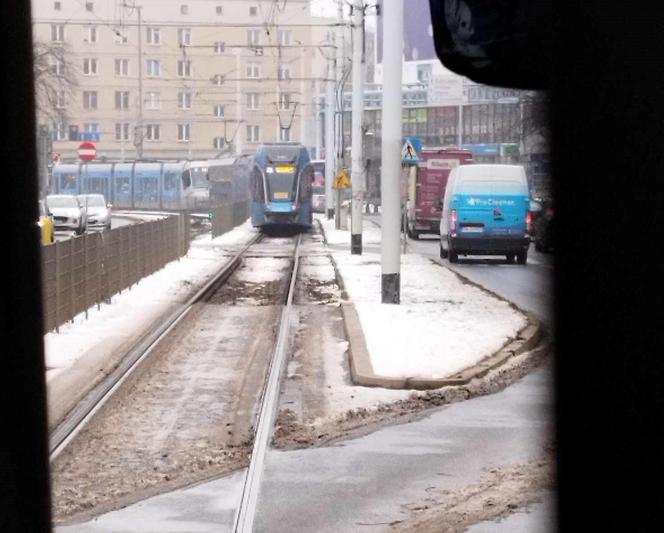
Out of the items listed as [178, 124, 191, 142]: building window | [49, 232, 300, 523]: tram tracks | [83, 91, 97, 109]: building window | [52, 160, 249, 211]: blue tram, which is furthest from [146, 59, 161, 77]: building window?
[49, 232, 300, 523]: tram tracks

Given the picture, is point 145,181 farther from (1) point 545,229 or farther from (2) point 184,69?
(1) point 545,229

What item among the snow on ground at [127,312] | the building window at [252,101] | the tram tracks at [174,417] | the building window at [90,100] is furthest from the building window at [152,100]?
the tram tracks at [174,417]

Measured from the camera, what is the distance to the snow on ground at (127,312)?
14.9 meters

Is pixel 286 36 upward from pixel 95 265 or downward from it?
upward

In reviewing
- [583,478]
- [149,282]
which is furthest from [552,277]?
[583,478]

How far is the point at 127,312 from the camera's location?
1977cm

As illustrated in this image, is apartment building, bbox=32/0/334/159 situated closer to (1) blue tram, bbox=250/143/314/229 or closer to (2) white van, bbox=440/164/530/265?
(1) blue tram, bbox=250/143/314/229

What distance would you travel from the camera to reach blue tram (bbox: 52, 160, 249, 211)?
64562mm

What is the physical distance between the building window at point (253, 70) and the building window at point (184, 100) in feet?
10.3

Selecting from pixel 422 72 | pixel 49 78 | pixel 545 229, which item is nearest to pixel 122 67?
pixel 49 78

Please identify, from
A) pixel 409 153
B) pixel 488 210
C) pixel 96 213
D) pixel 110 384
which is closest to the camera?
pixel 110 384

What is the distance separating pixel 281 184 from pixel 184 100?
24.1m

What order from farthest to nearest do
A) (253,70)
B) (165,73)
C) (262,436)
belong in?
(253,70) → (165,73) → (262,436)

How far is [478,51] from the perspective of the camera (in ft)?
10.6
